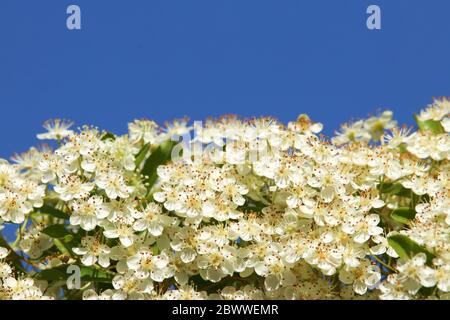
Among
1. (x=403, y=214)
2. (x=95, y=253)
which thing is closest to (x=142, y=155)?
(x=95, y=253)

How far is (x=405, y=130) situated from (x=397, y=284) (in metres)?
1.07

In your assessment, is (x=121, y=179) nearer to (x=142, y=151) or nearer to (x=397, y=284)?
(x=142, y=151)

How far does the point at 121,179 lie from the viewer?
13.6ft

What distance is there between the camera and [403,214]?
4.11 meters

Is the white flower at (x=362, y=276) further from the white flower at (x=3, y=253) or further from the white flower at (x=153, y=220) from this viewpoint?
the white flower at (x=3, y=253)

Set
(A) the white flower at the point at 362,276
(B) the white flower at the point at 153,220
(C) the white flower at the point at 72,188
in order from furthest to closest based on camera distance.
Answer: (C) the white flower at the point at 72,188, (B) the white flower at the point at 153,220, (A) the white flower at the point at 362,276

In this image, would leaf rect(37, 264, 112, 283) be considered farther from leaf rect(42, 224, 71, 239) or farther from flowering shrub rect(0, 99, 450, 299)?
leaf rect(42, 224, 71, 239)

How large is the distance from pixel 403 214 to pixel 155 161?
3.69ft

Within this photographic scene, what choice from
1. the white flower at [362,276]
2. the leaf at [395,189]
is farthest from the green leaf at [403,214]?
the white flower at [362,276]

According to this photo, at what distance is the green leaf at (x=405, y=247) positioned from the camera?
376cm

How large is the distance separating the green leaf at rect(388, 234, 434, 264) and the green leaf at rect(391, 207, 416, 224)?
0.25 m

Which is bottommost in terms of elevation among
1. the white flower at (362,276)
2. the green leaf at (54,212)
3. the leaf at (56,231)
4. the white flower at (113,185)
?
the white flower at (362,276)

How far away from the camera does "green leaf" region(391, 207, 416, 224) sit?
161 inches
